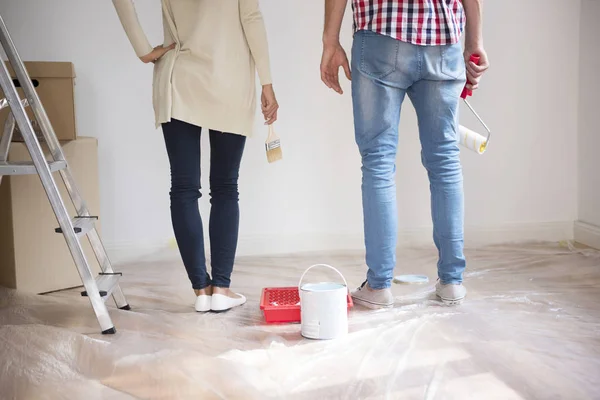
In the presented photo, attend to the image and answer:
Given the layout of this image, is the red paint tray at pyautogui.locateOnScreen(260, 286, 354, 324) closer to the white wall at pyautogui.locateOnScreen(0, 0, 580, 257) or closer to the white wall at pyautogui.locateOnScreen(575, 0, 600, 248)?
the white wall at pyautogui.locateOnScreen(0, 0, 580, 257)

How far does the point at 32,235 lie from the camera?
7.81 ft

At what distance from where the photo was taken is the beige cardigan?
2002 mm

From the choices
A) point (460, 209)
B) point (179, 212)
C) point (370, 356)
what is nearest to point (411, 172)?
point (460, 209)

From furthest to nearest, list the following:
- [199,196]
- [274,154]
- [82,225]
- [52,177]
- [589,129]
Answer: [589,129]
[274,154]
[199,196]
[82,225]
[52,177]

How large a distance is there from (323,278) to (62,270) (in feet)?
3.14

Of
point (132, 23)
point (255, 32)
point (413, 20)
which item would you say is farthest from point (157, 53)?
point (413, 20)

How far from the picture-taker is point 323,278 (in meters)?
2.59

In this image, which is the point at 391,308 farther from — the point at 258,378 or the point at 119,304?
the point at 119,304

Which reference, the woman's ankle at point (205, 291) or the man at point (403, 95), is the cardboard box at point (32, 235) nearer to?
the woman's ankle at point (205, 291)

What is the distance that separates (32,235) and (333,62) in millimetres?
1208

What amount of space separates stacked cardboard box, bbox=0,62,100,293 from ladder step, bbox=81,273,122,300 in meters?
0.40

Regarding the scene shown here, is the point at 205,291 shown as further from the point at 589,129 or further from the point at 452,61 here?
the point at 589,129

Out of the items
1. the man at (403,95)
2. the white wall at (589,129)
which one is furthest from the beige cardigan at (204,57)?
the white wall at (589,129)

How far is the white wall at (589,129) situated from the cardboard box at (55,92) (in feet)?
7.27
